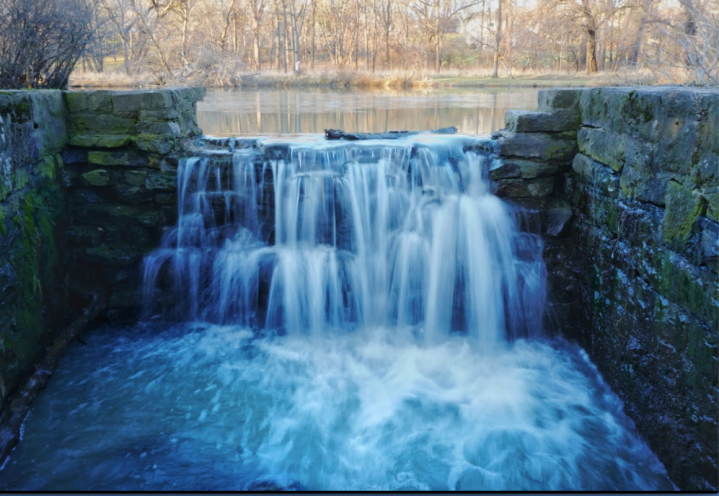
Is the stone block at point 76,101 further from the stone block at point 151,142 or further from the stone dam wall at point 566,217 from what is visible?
the stone block at point 151,142

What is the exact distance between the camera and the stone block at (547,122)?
561cm

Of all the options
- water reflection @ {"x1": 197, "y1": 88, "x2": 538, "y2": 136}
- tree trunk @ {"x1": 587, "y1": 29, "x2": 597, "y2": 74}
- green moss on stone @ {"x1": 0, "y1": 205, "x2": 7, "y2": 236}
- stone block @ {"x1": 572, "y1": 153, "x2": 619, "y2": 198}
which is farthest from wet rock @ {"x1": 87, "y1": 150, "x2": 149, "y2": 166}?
tree trunk @ {"x1": 587, "y1": 29, "x2": 597, "y2": 74}

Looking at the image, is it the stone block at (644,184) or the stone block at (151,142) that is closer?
the stone block at (644,184)

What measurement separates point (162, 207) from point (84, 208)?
825 millimetres

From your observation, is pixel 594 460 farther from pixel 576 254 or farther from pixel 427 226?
pixel 427 226

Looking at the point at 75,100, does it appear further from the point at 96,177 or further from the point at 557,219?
the point at 557,219

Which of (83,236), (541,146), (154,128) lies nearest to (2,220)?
(83,236)

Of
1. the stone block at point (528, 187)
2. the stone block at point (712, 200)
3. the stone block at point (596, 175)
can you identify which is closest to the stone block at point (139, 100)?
the stone block at point (528, 187)

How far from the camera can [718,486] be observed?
3.10 meters

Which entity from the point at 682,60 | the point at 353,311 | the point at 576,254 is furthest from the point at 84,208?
the point at 682,60

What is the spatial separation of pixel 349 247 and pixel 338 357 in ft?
4.11

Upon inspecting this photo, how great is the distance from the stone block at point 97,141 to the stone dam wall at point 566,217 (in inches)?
0.6

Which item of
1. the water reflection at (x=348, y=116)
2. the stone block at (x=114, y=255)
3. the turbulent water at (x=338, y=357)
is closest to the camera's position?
the turbulent water at (x=338, y=357)

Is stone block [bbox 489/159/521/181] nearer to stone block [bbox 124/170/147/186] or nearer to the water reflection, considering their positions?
the water reflection
